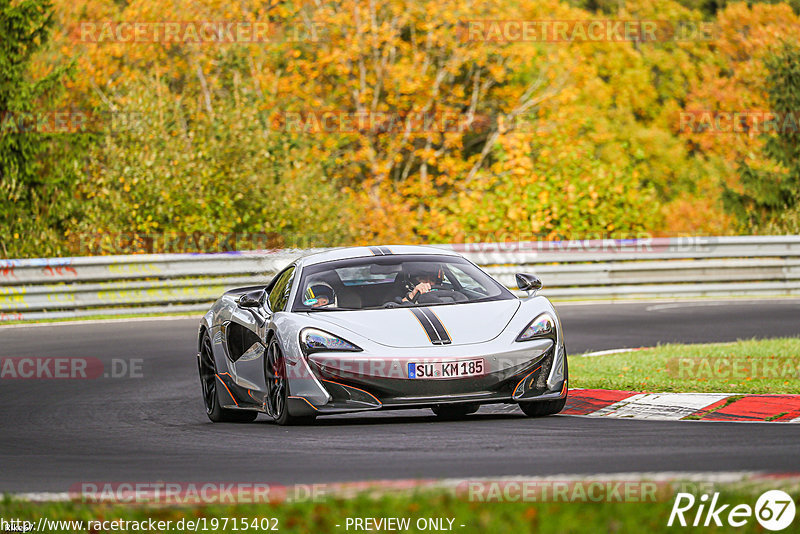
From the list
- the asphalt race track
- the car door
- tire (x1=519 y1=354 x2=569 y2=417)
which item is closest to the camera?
the asphalt race track

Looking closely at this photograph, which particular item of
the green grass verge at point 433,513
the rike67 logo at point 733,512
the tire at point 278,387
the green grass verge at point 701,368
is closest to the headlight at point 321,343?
the tire at point 278,387

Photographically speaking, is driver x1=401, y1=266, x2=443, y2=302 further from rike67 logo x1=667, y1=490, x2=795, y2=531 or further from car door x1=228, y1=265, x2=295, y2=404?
rike67 logo x1=667, y1=490, x2=795, y2=531

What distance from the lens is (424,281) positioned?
10.6 meters

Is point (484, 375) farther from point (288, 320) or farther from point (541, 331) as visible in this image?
point (288, 320)

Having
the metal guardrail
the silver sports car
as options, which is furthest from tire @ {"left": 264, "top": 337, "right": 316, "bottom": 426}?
the metal guardrail

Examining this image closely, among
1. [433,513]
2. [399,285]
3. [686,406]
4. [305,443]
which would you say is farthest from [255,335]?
[433,513]

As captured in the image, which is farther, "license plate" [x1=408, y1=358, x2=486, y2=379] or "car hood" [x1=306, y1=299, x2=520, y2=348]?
"car hood" [x1=306, y1=299, x2=520, y2=348]

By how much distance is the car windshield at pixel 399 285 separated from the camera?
10172 millimetres

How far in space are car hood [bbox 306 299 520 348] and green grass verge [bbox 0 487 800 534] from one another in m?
3.30

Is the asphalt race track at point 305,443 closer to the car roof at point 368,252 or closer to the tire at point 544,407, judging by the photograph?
the tire at point 544,407

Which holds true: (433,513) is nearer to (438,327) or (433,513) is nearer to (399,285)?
(438,327)

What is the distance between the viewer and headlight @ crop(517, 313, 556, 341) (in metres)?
9.48

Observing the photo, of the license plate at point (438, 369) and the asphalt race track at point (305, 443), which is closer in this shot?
the asphalt race track at point (305, 443)

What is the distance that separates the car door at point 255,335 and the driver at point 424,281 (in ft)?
3.20
